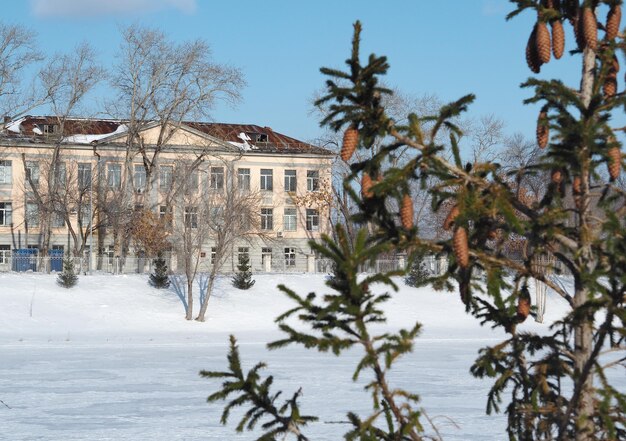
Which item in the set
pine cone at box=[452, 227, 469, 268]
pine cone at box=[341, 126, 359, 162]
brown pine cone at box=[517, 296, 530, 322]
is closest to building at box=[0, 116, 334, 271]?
brown pine cone at box=[517, 296, 530, 322]

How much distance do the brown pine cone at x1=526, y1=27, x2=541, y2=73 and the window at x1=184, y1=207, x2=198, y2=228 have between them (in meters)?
42.4

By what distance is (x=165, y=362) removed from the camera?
86.7 ft

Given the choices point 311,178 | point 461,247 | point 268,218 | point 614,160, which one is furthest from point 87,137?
point 461,247

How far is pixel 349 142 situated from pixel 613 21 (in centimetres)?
155

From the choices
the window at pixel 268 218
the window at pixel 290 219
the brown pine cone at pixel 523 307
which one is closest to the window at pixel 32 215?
the window at pixel 268 218

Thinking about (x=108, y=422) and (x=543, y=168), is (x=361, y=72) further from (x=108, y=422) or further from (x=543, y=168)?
(x=108, y=422)

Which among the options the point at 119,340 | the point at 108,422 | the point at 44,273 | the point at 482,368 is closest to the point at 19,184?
the point at 44,273

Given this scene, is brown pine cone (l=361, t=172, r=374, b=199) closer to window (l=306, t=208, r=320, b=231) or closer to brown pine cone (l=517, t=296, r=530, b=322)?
brown pine cone (l=517, t=296, r=530, b=322)

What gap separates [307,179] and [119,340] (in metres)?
41.3

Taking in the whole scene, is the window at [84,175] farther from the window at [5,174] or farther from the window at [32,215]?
the window at [5,174]

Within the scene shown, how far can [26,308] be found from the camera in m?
43.1

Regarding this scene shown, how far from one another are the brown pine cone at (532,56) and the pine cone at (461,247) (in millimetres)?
1001

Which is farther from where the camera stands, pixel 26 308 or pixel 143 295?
pixel 143 295

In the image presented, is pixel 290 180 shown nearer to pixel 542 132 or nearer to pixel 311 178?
pixel 311 178
